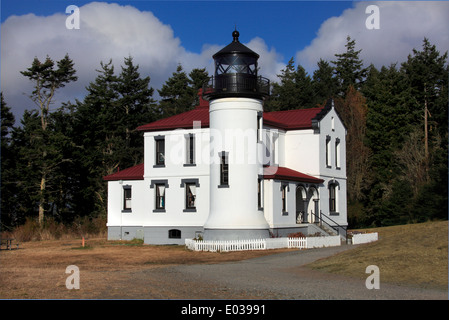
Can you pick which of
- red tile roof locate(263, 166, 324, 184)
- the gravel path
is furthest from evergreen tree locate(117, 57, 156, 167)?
the gravel path

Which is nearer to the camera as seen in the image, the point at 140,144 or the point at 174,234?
the point at 174,234

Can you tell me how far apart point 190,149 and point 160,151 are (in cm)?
224

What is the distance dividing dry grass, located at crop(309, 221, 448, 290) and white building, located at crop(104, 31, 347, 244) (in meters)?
10.3

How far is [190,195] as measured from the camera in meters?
34.3

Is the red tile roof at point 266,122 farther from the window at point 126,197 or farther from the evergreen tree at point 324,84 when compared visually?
the evergreen tree at point 324,84

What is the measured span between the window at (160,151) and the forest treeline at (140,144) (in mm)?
16025

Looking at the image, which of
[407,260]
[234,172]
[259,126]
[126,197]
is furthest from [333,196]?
[407,260]

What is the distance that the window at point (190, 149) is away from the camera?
34.2 m

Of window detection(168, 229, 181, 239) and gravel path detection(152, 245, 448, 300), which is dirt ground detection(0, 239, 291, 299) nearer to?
gravel path detection(152, 245, 448, 300)

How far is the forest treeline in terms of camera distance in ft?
158

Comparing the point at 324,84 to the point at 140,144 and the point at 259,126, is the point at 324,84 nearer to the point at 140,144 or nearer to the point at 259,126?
the point at 140,144

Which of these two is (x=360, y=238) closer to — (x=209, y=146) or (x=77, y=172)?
(x=209, y=146)

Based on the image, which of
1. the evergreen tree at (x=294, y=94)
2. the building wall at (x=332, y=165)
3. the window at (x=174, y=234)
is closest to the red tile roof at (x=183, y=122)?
the window at (x=174, y=234)

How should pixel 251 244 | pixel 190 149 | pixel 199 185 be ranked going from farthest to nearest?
pixel 190 149 < pixel 199 185 < pixel 251 244
